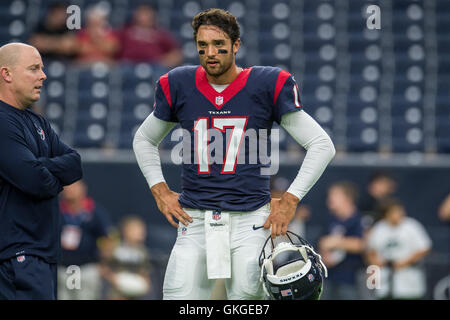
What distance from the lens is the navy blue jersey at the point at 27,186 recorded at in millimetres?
3975

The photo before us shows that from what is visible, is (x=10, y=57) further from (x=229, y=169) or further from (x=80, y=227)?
(x=80, y=227)

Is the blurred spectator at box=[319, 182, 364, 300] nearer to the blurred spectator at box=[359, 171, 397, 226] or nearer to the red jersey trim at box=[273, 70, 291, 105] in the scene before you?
the blurred spectator at box=[359, 171, 397, 226]

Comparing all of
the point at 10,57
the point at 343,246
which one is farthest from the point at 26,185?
the point at 343,246

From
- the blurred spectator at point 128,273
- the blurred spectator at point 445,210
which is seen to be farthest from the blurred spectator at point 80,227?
the blurred spectator at point 445,210

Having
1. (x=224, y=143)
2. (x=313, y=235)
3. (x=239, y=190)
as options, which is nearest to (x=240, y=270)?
(x=239, y=190)

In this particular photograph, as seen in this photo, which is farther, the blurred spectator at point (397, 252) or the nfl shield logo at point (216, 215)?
the blurred spectator at point (397, 252)

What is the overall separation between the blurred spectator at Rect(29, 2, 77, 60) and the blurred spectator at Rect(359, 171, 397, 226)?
4734 mm

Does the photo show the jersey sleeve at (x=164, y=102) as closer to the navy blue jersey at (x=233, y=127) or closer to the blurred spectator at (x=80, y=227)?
the navy blue jersey at (x=233, y=127)

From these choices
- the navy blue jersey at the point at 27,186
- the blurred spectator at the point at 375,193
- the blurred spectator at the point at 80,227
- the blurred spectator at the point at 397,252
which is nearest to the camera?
the navy blue jersey at the point at 27,186

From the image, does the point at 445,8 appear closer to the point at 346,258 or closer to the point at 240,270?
the point at 346,258

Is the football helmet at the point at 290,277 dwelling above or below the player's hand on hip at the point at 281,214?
below

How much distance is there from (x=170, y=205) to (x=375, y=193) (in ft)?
16.7

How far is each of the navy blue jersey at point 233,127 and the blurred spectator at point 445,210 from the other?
4776 mm

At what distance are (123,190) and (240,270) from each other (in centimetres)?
556
